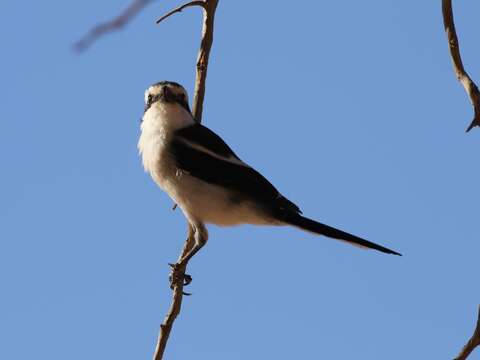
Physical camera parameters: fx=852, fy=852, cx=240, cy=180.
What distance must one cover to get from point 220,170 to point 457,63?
2.16 m

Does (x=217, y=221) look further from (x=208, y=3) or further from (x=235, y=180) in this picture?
(x=208, y=3)

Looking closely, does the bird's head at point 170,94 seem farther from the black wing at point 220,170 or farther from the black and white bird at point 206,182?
the black wing at point 220,170

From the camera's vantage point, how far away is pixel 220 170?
5.44 metres

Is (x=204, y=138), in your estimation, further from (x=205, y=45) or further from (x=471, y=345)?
(x=471, y=345)

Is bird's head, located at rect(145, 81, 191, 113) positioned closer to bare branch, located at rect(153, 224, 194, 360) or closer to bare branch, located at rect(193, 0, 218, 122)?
bare branch, located at rect(193, 0, 218, 122)

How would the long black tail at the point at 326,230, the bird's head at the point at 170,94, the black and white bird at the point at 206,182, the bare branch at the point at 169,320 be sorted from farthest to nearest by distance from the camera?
the bird's head at the point at 170,94
the black and white bird at the point at 206,182
the long black tail at the point at 326,230
the bare branch at the point at 169,320

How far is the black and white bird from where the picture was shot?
531cm

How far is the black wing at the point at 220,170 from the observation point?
5371 mm

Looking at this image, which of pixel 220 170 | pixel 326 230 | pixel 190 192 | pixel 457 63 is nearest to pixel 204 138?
pixel 220 170

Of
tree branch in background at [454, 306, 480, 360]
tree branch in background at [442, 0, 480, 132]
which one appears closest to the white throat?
tree branch in background at [442, 0, 480, 132]

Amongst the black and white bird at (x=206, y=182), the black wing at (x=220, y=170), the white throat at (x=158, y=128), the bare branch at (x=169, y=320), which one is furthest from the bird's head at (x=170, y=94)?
the bare branch at (x=169, y=320)

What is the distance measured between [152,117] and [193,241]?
977 mm

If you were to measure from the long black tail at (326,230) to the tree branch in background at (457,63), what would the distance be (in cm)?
128

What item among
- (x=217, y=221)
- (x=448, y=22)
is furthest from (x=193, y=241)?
(x=448, y=22)
